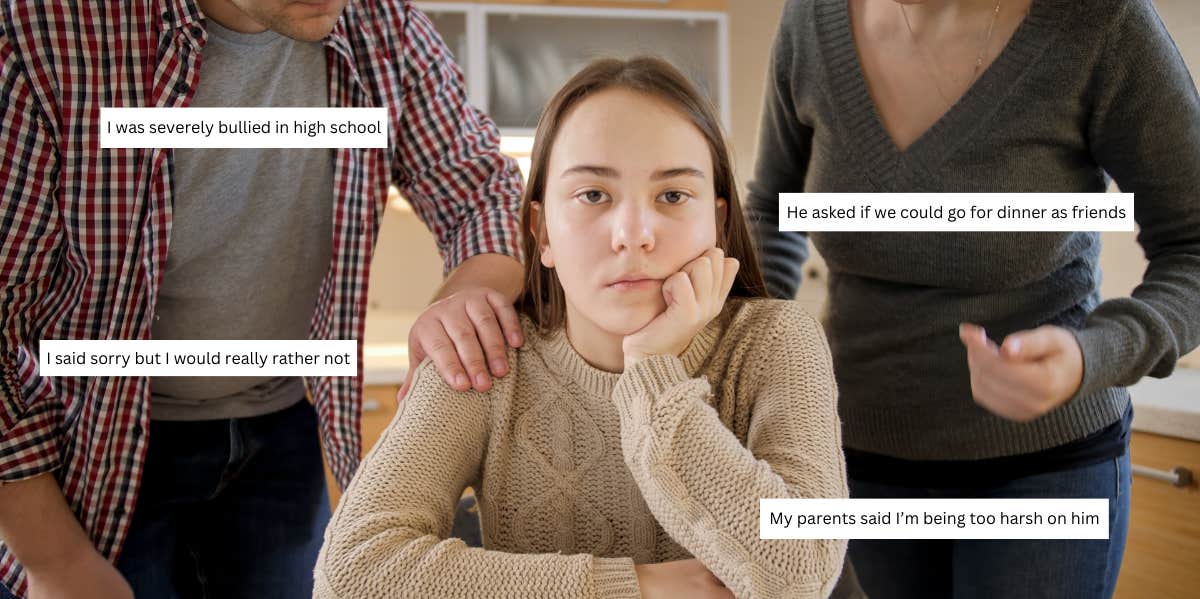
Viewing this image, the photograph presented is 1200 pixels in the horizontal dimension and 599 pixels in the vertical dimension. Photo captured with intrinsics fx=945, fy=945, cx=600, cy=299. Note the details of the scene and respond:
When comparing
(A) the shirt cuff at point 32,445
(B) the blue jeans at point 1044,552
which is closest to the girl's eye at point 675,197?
(B) the blue jeans at point 1044,552

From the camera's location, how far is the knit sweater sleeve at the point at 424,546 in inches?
31.6

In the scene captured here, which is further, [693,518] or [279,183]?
[279,183]

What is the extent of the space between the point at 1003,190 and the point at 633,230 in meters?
0.42

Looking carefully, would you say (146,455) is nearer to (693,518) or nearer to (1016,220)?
(693,518)

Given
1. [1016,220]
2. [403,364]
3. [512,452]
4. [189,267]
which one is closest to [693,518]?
[512,452]

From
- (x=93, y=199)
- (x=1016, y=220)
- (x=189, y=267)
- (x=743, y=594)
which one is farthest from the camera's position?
(x=189, y=267)

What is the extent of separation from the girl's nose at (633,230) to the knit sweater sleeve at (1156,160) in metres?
0.42

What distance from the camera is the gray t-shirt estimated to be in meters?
1.13

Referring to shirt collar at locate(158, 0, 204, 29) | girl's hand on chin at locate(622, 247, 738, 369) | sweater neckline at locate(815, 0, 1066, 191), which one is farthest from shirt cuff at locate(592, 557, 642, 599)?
shirt collar at locate(158, 0, 204, 29)

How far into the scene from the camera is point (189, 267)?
115 centimetres

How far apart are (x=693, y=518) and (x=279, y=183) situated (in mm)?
694

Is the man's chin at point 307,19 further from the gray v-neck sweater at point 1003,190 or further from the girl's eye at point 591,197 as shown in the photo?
the gray v-neck sweater at point 1003,190

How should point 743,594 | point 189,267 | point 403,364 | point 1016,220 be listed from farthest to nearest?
point 403,364 → point 189,267 → point 1016,220 → point 743,594

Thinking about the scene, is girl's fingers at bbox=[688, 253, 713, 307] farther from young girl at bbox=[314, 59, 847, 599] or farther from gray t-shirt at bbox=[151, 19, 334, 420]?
gray t-shirt at bbox=[151, 19, 334, 420]
